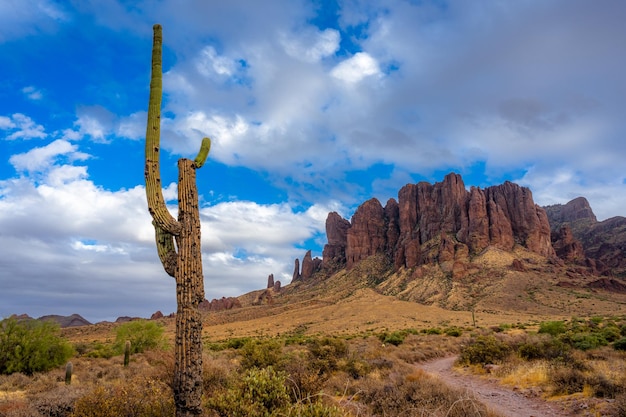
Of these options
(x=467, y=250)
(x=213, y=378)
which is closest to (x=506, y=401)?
(x=213, y=378)

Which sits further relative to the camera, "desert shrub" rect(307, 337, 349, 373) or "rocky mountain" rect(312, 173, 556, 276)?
"rocky mountain" rect(312, 173, 556, 276)

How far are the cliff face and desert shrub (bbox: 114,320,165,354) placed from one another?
73302mm

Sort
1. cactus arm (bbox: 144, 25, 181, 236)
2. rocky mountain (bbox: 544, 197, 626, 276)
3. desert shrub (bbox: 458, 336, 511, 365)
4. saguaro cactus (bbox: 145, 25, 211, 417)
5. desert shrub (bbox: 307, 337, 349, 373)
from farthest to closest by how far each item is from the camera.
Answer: rocky mountain (bbox: 544, 197, 626, 276) < desert shrub (bbox: 458, 336, 511, 365) < desert shrub (bbox: 307, 337, 349, 373) < cactus arm (bbox: 144, 25, 181, 236) < saguaro cactus (bbox: 145, 25, 211, 417)

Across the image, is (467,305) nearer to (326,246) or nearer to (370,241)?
(370,241)

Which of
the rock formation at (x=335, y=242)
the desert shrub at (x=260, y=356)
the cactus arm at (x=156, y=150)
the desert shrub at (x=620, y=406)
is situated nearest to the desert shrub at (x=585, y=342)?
the desert shrub at (x=620, y=406)

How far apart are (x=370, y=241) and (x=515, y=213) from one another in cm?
4313

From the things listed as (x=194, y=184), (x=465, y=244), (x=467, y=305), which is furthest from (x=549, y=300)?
(x=194, y=184)

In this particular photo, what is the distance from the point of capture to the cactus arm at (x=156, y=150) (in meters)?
7.72

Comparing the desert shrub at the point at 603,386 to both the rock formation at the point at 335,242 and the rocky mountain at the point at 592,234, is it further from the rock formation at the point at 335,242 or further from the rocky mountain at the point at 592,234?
the rock formation at the point at 335,242

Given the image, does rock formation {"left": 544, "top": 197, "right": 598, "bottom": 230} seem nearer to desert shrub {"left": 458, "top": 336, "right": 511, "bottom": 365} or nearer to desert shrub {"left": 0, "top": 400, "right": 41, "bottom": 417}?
desert shrub {"left": 458, "top": 336, "right": 511, "bottom": 365}

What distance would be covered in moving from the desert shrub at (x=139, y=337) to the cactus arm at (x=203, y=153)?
24.2 m

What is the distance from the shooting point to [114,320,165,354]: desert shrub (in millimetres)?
28781

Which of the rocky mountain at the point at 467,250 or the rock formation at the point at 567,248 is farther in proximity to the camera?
the rock formation at the point at 567,248

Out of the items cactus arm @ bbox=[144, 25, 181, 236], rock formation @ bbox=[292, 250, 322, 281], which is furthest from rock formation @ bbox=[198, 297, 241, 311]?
cactus arm @ bbox=[144, 25, 181, 236]
